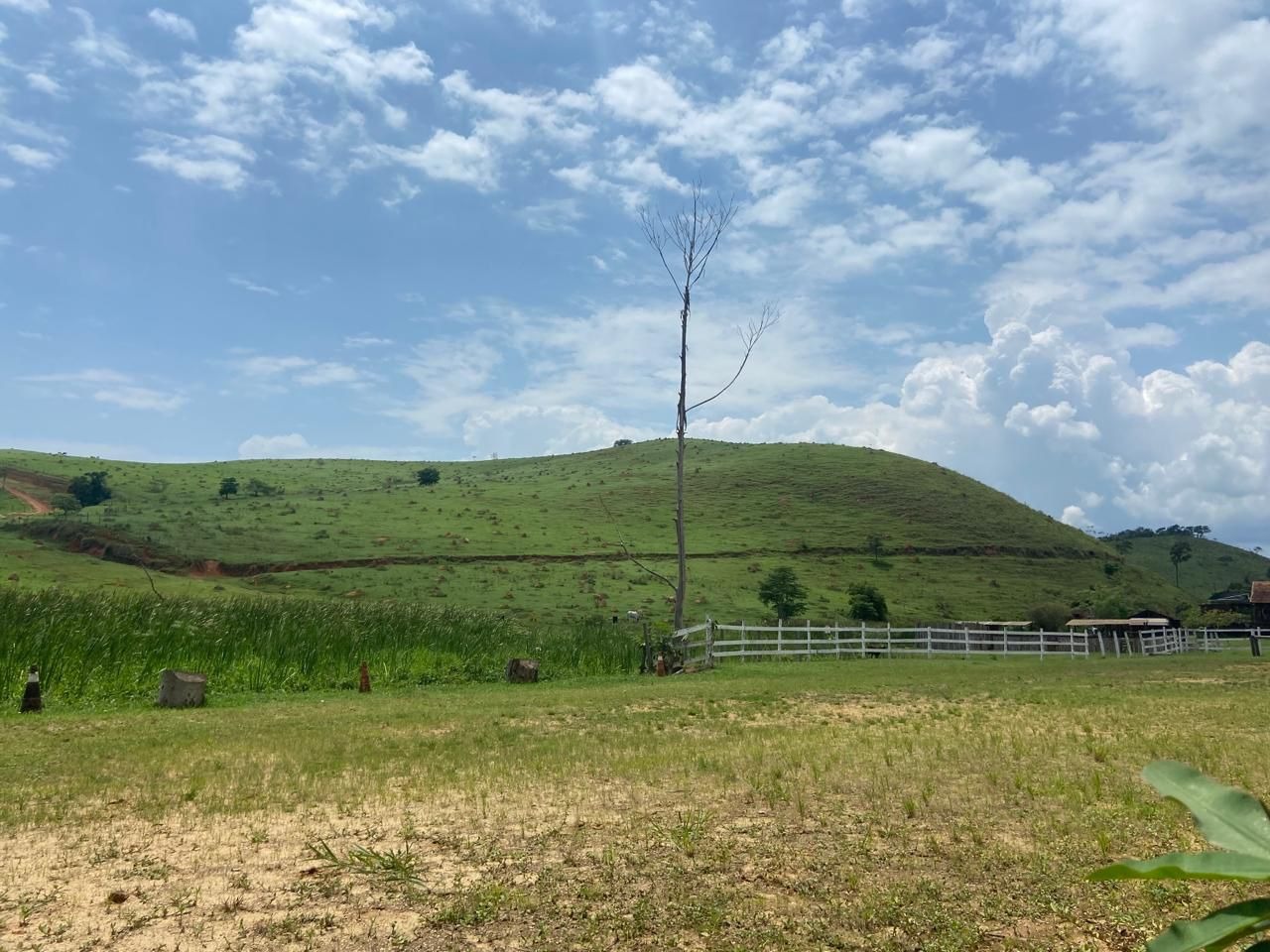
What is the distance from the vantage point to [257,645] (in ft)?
64.8

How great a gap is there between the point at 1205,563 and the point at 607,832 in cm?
16323

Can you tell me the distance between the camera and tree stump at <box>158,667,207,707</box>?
51.2ft

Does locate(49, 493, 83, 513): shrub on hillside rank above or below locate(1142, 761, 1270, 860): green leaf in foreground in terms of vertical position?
above

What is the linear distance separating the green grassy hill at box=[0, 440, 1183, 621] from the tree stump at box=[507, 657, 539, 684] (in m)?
20.7

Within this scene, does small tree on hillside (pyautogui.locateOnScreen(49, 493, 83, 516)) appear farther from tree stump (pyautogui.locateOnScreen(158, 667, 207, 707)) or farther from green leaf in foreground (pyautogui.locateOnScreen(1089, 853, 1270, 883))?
green leaf in foreground (pyautogui.locateOnScreen(1089, 853, 1270, 883))

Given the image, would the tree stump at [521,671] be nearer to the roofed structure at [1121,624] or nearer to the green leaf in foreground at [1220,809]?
the green leaf in foreground at [1220,809]

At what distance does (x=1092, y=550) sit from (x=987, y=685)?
75.6m

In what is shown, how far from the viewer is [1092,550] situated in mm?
85000

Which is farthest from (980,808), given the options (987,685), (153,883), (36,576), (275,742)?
(36,576)

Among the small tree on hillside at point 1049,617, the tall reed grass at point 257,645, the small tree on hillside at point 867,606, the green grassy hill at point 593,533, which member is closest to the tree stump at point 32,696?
the tall reed grass at point 257,645

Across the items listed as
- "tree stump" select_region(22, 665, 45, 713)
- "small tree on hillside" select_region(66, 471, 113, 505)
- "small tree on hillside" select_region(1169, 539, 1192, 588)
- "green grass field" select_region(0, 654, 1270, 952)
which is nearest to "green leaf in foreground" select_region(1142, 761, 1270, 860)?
"green grass field" select_region(0, 654, 1270, 952)

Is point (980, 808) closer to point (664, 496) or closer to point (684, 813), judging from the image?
point (684, 813)

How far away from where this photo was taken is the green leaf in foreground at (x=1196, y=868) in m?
1.17

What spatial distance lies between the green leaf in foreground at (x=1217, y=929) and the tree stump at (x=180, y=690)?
55.8 ft
